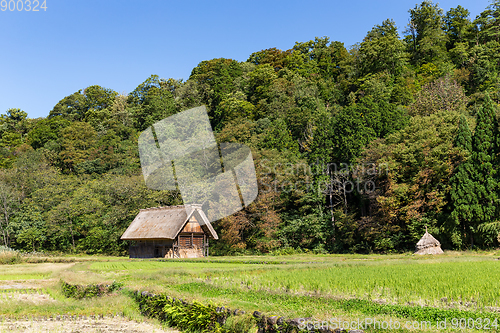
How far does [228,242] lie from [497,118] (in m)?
24.3

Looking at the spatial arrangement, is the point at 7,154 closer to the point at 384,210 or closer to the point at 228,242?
the point at 228,242

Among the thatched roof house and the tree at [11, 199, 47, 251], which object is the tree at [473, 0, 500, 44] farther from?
the tree at [11, 199, 47, 251]

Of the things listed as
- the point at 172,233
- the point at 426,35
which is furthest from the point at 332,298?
the point at 426,35

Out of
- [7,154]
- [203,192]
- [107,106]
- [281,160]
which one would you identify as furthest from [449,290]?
[107,106]

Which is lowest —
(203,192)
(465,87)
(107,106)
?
(203,192)

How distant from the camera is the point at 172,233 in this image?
31.9 metres

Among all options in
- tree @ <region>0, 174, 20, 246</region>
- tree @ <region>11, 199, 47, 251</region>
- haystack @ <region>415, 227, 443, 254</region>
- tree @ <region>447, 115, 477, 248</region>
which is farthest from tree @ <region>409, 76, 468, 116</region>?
tree @ <region>0, 174, 20, 246</region>

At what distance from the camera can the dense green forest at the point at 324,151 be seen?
27.1 metres

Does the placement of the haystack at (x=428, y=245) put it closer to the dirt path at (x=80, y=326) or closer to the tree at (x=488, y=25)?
the dirt path at (x=80, y=326)

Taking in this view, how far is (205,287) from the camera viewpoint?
1166 centimetres

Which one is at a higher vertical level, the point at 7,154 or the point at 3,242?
the point at 7,154

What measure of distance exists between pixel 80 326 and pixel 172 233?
76.5 feet

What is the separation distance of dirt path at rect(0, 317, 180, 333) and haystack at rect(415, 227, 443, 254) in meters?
20.1

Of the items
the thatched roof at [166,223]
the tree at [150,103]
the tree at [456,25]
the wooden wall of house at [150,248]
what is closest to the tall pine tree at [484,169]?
the thatched roof at [166,223]
